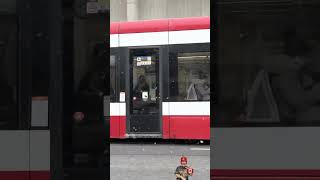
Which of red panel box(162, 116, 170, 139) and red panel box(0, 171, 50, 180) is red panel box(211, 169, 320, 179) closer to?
red panel box(0, 171, 50, 180)

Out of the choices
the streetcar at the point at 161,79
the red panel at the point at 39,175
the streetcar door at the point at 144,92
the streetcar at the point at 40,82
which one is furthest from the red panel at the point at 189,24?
the red panel at the point at 39,175

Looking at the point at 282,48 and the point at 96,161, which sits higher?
the point at 282,48

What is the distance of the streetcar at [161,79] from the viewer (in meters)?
13.6

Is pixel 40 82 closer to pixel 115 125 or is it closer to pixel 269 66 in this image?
pixel 269 66

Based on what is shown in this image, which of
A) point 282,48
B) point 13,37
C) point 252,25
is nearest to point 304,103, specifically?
point 282,48

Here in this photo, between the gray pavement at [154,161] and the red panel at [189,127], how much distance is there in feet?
0.96

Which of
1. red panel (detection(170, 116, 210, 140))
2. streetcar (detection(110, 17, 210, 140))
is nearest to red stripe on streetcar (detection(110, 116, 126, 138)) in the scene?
streetcar (detection(110, 17, 210, 140))

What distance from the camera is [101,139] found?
375 centimetres

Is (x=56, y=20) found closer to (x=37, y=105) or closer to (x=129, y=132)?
(x=37, y=105)

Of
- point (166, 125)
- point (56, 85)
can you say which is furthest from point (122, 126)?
point (56, 85)

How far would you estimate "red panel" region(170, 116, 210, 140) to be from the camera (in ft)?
44.8

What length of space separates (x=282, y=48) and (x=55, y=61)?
5.00ft

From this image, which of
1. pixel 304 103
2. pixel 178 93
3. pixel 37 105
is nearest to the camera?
pixel 304 103

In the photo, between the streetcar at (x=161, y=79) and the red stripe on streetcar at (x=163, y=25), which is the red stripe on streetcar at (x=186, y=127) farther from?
the red stripe on streetcar at (x=163, y=25)
